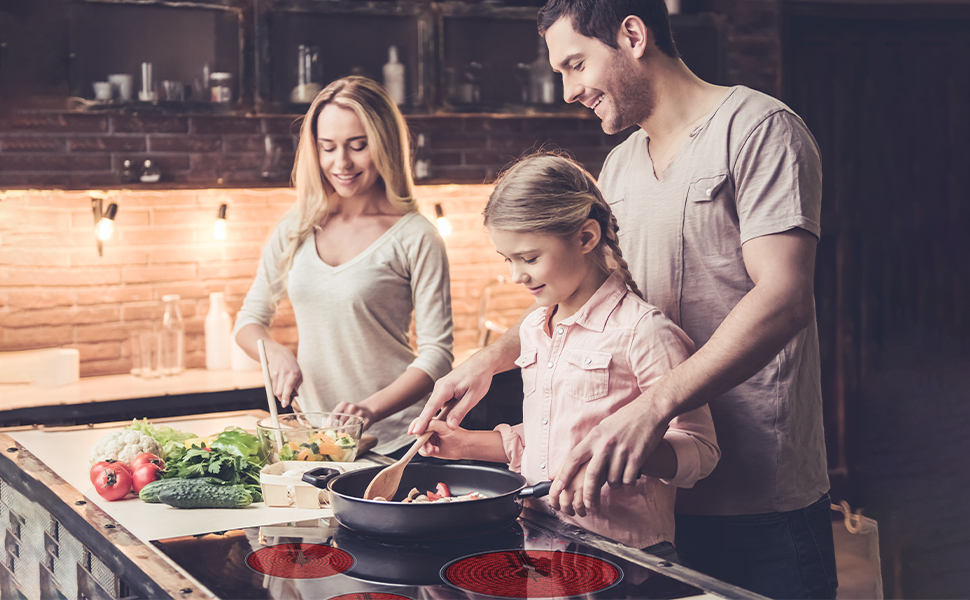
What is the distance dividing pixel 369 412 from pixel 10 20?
87.3 inches

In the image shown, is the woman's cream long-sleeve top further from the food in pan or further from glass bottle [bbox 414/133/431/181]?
glass bottle [bbox 414/133/431/181]

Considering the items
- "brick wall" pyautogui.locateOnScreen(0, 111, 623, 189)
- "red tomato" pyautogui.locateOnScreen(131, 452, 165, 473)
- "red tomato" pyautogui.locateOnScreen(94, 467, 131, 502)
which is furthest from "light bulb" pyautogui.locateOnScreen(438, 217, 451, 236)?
"red tomato" pyautogui.locateOnScreen(94, 467, 131, 502)

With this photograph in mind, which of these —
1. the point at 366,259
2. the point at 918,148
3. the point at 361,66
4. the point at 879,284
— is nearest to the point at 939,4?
the point at 918,148

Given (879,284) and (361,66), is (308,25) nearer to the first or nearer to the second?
(361,66)

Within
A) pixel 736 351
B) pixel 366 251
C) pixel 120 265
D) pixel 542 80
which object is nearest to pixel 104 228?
pixel 120 265

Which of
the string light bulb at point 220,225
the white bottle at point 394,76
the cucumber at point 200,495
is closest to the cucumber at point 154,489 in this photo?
the cucumber at point 200,495

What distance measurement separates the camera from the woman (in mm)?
2564

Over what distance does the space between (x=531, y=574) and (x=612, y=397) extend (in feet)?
1.42

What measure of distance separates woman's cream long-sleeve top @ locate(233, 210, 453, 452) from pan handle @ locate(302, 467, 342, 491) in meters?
0.80

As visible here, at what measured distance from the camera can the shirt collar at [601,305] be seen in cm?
171

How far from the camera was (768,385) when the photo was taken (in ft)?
5.73

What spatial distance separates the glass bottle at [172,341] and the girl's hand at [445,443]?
7.91ft

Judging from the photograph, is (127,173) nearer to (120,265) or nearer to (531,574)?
(120,265)

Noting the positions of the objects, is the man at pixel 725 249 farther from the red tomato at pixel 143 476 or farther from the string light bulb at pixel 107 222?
the string light bulb at pixel 107 222
